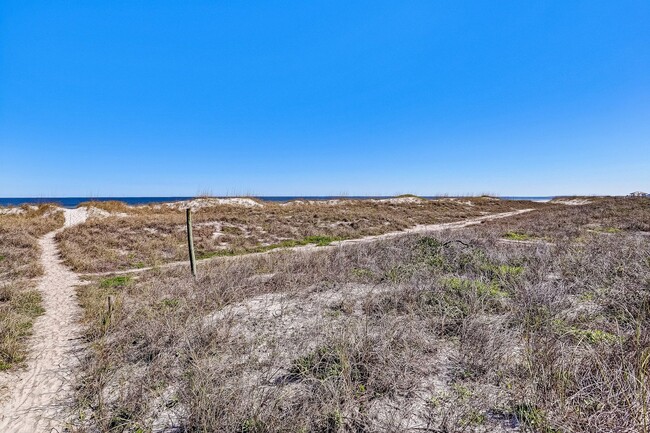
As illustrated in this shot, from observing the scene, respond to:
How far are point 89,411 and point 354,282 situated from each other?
19.1 ft

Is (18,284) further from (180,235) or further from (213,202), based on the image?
(213,202)

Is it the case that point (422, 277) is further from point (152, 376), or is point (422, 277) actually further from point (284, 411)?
point (152, 376)

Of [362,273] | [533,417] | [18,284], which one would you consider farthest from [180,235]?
[533,417]

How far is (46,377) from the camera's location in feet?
15.1

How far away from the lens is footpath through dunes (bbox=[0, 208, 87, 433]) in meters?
3.68

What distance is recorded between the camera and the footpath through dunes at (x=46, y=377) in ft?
12.1

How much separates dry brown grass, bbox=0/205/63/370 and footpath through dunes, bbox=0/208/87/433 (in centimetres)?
22

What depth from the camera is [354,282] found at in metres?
8.01

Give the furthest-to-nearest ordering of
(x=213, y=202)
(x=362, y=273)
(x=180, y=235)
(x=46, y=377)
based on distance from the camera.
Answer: (x=213, y=202), (x=180, y=235), (x=362, y=273), (x=46, y=377)

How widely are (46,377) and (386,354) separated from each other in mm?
5377

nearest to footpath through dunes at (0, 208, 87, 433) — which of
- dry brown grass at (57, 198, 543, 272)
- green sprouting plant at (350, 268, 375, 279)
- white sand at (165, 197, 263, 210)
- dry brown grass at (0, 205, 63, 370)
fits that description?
dry brown grass at (0, 205, 63, 370)

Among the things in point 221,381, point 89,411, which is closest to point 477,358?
point 221,381

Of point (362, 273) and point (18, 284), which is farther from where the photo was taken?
point (18, 284)

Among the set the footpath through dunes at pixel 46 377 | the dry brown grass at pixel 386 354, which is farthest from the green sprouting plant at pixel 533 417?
the footpath through dunes at pixel 46 377
